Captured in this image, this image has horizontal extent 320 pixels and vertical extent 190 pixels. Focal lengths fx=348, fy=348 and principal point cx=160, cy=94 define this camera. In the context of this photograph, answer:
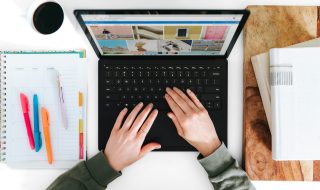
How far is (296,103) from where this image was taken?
0.80 meters

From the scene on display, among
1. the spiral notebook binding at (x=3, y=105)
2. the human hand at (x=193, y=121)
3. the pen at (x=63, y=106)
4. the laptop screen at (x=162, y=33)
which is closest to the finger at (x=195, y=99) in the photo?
the human hand at (x=193, y=121)

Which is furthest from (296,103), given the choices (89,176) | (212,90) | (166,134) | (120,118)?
(89,176)

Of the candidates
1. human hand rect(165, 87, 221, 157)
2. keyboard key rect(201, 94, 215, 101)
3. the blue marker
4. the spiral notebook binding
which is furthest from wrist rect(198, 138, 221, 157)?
the spiral notebook binding

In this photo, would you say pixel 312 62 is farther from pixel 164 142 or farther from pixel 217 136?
pixel 164 142

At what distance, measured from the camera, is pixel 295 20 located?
0.90 m

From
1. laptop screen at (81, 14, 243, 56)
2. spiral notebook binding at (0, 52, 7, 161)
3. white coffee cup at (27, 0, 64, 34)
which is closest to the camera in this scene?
laptop screen at (81, 14, 243, 56)

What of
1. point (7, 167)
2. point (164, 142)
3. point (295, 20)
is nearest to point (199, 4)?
point (295, 20)

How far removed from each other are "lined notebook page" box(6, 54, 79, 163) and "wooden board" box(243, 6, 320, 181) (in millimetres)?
455

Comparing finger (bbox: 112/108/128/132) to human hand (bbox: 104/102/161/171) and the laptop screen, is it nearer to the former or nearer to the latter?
human hand (bbox: 104/102/161/171)

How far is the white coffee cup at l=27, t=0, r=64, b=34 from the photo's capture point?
841 mm

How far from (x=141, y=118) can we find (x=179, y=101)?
0.11m

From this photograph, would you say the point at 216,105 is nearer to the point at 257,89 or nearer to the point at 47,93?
the point at 257,89

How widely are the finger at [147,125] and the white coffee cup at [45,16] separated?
332mm

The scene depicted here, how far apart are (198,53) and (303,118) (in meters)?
0.30
